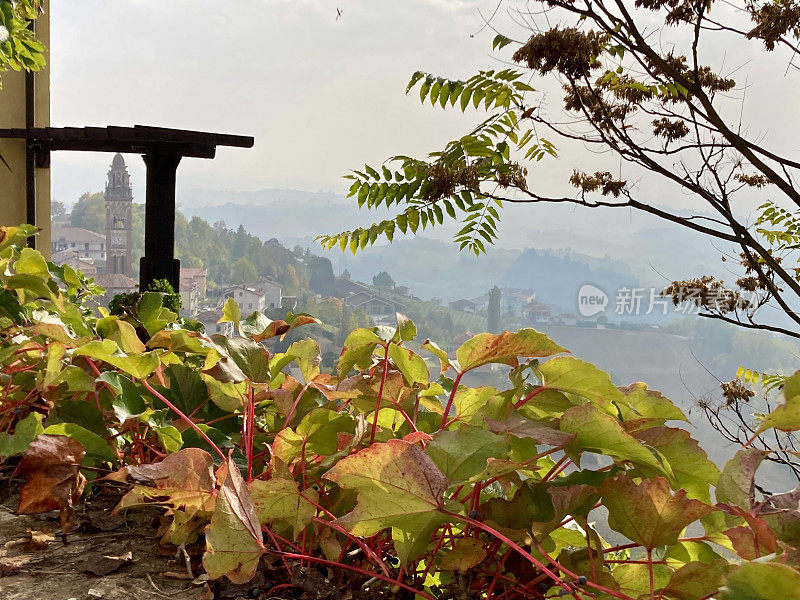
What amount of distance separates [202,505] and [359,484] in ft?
0.36

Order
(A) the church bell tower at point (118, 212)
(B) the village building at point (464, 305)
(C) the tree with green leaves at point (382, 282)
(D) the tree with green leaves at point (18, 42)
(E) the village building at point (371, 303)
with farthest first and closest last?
(B) the village building at point (464, 305), (C) the tree with green leaves at point (382, 282), (E) the village building at point (371, 303), (A) the church bell tower at point (118, 212), (D) the tree with green leaves at point (18, 42)

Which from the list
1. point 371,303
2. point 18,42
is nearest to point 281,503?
point 18,42

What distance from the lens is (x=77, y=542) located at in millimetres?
326

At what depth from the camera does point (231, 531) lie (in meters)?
0.22

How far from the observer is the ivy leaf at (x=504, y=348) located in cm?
28

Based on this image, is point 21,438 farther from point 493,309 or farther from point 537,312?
point 537,312

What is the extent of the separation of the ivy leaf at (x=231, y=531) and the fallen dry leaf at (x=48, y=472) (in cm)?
12

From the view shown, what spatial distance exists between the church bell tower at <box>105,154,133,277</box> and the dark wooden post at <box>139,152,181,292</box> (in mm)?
11702

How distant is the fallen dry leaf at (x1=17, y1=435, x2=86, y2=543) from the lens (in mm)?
306

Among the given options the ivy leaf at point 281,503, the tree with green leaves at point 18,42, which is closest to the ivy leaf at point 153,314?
the ivy leaf at point 281,503

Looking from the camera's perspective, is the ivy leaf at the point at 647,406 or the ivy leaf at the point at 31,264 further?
the ivy leaf at the point at 31,264

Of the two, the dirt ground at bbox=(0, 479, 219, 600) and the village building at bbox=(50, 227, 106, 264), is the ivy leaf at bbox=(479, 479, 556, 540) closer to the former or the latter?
the dirt ground at bbox=(0, 479, 219, 600)

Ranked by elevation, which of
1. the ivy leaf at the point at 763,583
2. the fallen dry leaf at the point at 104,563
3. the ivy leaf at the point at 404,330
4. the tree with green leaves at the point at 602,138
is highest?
the tree with green leaves at the point at 602,138

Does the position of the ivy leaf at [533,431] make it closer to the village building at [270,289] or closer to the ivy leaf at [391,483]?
the ivy leaf at [391,483]
